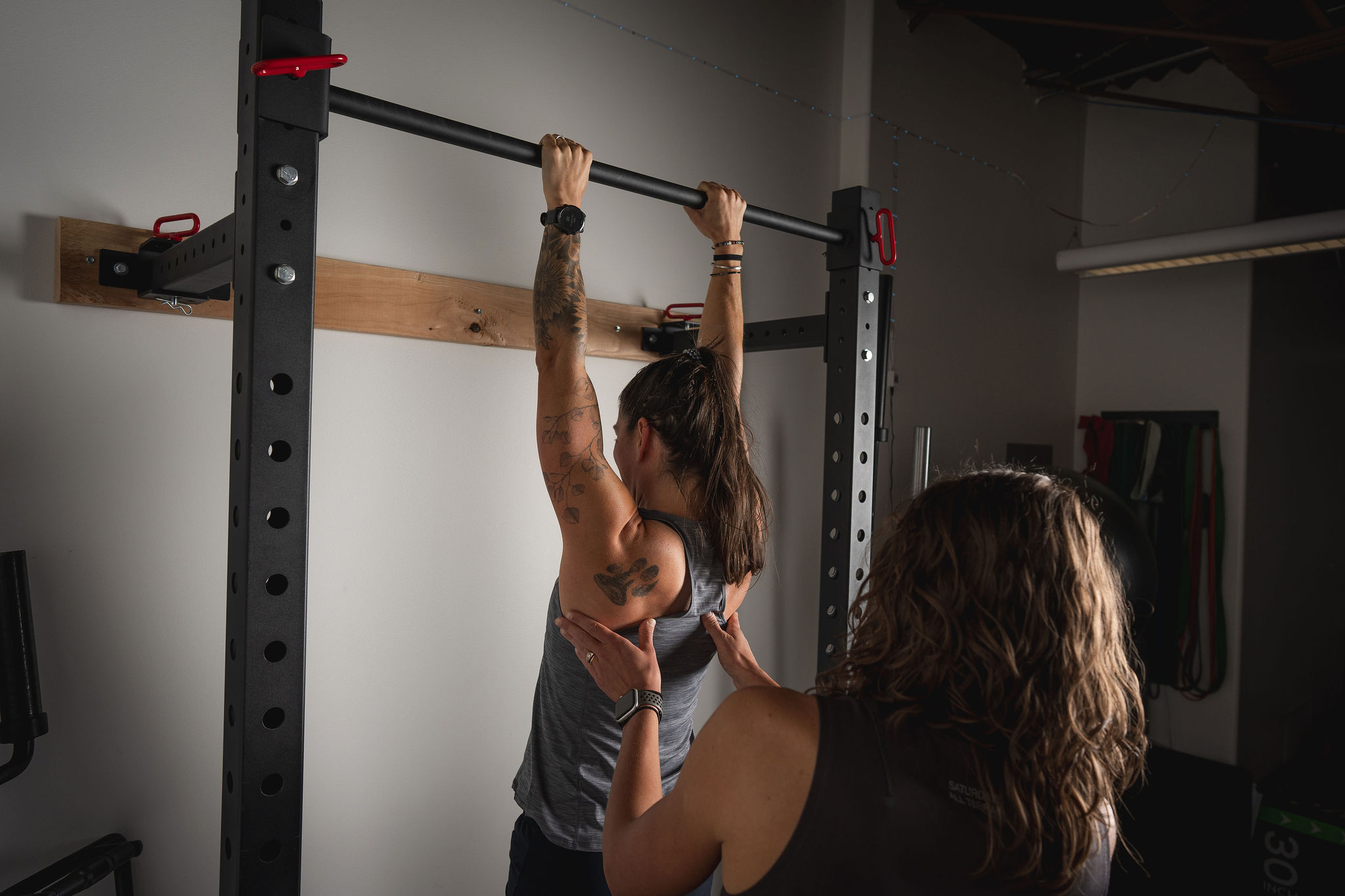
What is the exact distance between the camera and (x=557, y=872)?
54.6 inches

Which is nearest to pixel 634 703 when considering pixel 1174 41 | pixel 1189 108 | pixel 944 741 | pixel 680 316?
pixel 944 741

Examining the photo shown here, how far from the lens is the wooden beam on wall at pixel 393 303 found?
144 centimetres

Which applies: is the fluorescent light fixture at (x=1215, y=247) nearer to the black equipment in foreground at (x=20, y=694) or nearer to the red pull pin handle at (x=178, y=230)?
the red pull pin handle at (x=178, y=230)

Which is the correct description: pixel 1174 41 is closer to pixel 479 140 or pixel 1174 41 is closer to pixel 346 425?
pixel 479 140

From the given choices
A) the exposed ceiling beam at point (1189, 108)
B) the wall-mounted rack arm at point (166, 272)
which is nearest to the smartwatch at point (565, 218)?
the wall-mounted rack arm at point (166, 272)

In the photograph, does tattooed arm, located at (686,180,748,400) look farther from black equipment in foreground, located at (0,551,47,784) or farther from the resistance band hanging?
the resistance band hanging

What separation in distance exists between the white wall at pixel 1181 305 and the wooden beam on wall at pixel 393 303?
2970 millimetres

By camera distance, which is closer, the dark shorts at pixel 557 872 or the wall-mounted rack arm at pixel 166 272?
the wall-mounted rack arm at pixel 166 272

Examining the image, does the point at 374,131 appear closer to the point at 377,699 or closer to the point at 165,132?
the point at 165,132

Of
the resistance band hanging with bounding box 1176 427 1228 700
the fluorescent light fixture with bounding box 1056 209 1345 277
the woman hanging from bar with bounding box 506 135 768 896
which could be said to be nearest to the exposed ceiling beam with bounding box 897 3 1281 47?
the fluorescent light fixture with bounding box 1056 209 1345 277

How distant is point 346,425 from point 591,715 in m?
0.88

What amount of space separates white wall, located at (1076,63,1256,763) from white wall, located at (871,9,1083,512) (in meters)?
0.13

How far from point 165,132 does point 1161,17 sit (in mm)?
3622

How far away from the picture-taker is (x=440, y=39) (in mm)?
1942
